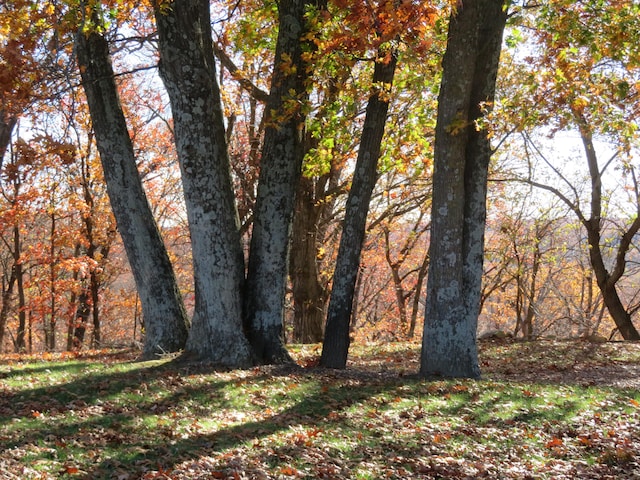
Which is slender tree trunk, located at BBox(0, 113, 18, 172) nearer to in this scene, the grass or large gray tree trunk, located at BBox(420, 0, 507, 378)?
the grass

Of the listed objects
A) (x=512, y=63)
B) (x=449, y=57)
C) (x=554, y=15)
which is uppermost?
(x=512, y=63)

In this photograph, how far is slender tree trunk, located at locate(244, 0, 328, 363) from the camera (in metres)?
9.52

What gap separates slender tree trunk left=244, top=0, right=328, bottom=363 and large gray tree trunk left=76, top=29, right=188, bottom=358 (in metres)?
1.51

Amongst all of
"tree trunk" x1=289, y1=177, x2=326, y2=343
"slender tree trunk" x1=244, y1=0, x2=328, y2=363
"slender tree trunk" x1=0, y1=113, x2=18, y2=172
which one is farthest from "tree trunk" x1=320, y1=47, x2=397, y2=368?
"slender tree trunk" x1=0, y1=113, x2=18, y2=172

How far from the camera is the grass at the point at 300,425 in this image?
5.52 metres

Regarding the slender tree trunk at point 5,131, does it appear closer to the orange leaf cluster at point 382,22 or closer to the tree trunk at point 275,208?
the tree trunk at point 275,208

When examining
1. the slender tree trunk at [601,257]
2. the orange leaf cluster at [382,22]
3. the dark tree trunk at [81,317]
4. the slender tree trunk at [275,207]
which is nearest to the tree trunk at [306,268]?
the slender tree trunk at [275,207]

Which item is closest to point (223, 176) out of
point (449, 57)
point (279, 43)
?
point (279, 43)

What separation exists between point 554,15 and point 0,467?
9.29 m

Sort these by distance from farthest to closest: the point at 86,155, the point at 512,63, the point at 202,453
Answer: the point at 86,155 < the point at 512,63 < the point at 202,453

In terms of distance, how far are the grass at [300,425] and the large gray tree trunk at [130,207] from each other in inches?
41.8

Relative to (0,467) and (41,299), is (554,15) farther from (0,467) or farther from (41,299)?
(41,299)

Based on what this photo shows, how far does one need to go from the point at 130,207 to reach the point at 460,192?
5.28m

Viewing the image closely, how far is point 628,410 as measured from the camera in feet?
25.7
